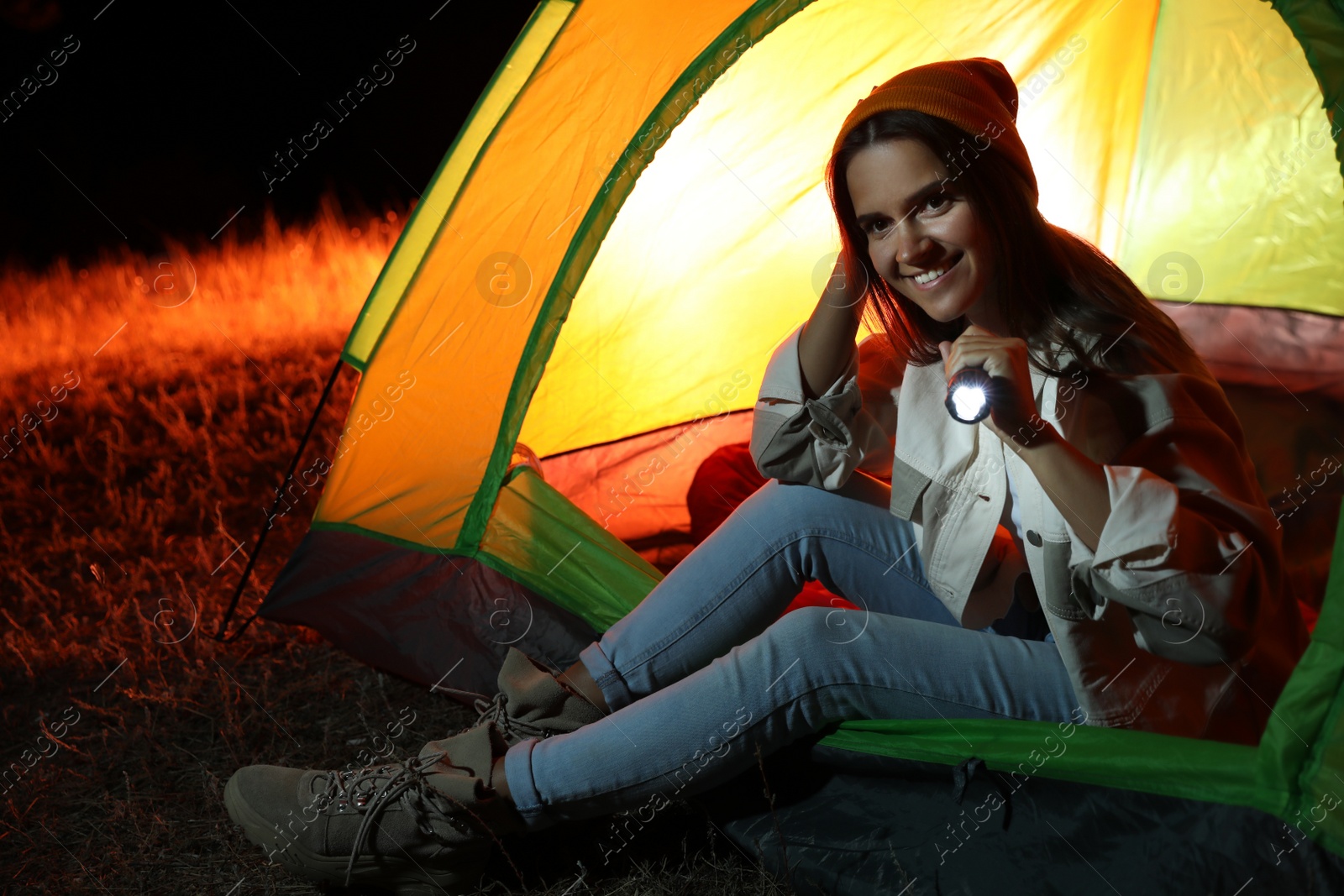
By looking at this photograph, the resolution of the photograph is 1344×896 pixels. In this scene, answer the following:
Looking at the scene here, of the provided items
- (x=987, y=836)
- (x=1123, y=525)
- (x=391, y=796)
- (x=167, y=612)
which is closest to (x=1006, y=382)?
(x=1123, y=525)

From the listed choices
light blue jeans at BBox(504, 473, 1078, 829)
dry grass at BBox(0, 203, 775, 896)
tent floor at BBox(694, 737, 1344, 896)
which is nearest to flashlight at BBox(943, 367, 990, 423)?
light blue jeans at BBox(504, 473, 1078, 829)

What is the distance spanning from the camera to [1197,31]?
203 centimetres

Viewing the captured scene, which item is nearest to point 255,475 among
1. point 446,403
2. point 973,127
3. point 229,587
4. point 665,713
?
point 229,587

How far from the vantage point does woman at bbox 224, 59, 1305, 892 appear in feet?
3.34

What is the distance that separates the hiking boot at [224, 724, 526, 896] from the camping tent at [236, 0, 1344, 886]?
15.7 inches

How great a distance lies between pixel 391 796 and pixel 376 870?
0.34ft

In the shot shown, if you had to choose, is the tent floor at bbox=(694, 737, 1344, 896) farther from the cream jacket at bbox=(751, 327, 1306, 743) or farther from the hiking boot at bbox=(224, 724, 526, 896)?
the hiking boot at bbox=(224, 724, 526, 896)

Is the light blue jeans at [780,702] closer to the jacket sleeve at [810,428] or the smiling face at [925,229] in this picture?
the jacket sleeve at [810,428]

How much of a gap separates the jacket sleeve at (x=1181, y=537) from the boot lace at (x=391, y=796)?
0.75m

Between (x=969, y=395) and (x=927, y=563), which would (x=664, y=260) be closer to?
(x=927, y=563)

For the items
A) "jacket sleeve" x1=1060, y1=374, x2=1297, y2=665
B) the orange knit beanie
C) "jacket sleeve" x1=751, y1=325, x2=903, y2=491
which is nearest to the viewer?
"jacket sleeve" x1=1060, y1=374, x2=1297, y2=665

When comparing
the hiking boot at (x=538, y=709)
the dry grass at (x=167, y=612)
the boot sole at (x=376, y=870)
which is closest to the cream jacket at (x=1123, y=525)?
the hiking boot at (x=538, y=709)

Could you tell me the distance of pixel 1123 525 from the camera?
38.2 inches

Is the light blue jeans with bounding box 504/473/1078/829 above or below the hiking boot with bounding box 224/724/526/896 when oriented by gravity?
below
